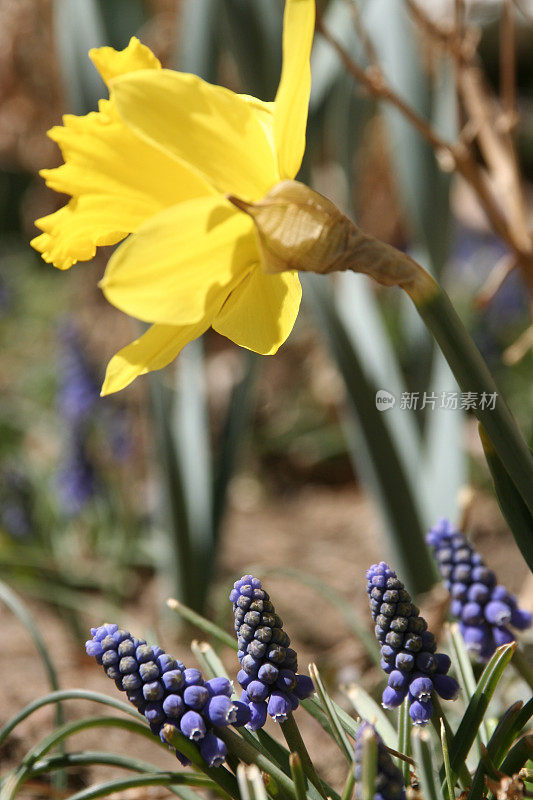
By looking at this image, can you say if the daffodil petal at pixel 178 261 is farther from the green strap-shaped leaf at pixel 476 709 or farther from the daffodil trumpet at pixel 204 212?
the green strap-shaped leaf at pixel 476 709

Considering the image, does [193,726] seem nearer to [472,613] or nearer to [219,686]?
[219,686]

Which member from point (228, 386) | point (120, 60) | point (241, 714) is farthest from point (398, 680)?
point (228, 386)

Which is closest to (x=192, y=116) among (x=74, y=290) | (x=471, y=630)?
(x=471, y=630)

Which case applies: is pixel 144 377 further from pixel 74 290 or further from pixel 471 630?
pixel 74 290

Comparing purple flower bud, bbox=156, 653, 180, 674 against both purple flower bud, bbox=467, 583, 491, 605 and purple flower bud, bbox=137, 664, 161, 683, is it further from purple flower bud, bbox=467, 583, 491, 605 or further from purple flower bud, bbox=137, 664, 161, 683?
purple flower bud, bbox=467, 583, 491, 605

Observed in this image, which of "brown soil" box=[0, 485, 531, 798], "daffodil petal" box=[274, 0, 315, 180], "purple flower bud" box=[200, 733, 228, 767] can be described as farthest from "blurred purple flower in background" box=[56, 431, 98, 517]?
"daffodil petal" box=[274, 0, 315, 180]

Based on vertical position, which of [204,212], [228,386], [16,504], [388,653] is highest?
[204,212]
